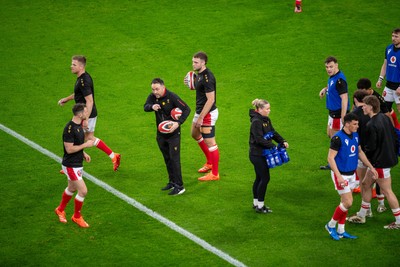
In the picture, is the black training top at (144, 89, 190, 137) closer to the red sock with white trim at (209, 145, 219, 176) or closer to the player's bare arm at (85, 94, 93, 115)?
the red sock with white trim at (209, 145, 219, 176)

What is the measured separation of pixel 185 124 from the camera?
15.4m

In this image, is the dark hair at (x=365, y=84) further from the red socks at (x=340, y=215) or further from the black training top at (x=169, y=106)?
the black training top at (x=169, y=106)

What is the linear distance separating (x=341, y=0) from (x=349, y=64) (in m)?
5.02

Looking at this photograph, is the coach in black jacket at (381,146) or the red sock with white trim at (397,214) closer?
the coach in black jacket at (381,146)

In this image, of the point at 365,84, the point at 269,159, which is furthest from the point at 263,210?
the point at 365,84

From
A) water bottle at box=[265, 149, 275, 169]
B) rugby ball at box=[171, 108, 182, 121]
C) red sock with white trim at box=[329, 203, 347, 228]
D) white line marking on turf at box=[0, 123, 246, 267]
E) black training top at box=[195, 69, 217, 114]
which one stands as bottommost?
white line marking on turf at box=[0, 123, 246, 267]

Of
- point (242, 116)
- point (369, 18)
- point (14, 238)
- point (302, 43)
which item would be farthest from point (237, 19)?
point (14, 238)

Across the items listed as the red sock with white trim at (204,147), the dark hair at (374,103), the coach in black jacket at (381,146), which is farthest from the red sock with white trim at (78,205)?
the dark hair at (374,103)

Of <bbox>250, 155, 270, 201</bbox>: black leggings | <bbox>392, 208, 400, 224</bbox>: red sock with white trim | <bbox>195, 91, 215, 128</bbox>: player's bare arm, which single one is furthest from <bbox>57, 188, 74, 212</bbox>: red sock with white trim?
<bbox>392, 208, 400, 224</bbox>: red sock with white trim

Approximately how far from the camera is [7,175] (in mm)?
12734

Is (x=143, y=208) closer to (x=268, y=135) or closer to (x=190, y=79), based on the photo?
(x=268, y=135)

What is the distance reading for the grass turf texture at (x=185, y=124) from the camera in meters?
10.1

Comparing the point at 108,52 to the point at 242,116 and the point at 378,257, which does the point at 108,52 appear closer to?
the point at 242,116

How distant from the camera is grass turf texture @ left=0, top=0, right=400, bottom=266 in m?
10.1
